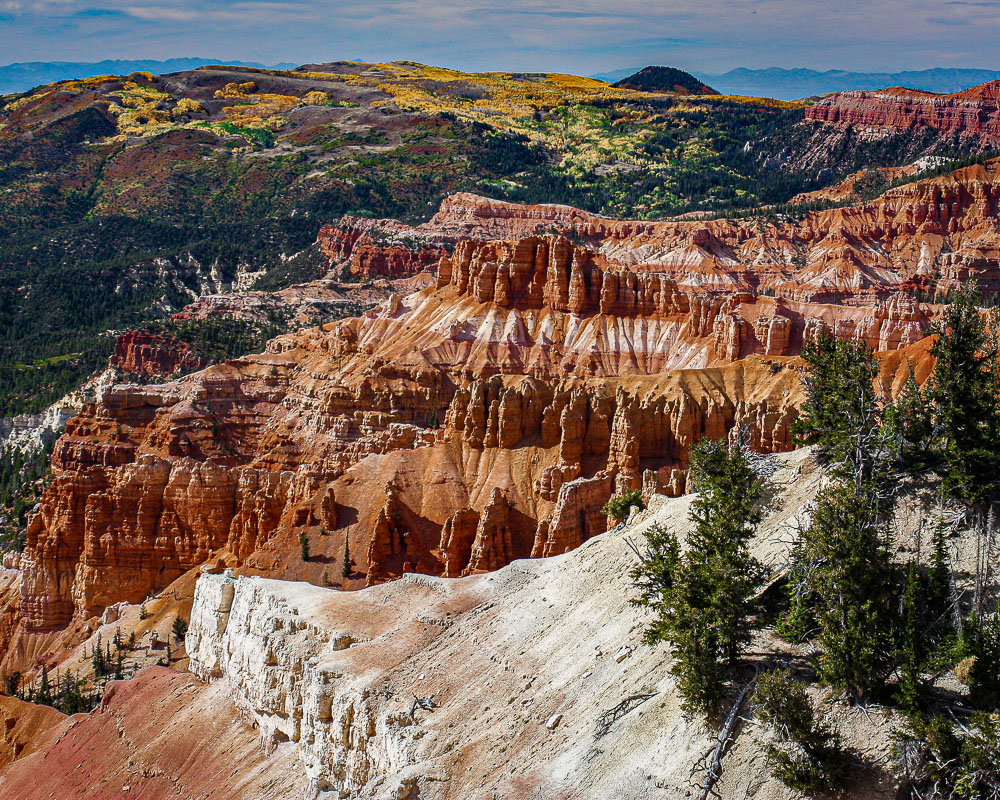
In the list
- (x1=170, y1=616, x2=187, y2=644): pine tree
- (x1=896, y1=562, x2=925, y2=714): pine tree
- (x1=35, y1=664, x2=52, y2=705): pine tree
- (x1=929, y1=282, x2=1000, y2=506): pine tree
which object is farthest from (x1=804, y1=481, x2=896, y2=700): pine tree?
(x1=35, y1=664, x2=52, y2=705): pine tree

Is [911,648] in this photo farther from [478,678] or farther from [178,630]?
[178,630]

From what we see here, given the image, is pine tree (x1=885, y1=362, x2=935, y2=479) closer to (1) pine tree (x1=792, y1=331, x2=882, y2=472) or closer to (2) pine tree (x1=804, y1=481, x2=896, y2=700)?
(1) pine tree (x1=792, y1=331, x2=882, y2=472)

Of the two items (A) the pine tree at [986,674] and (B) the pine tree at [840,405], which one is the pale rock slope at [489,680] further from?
(A) the pine tree at [986,674]

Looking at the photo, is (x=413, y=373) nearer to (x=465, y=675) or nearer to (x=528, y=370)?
(x=528, y=370)

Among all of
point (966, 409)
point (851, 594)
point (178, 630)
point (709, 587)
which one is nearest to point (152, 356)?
point (178, 630)

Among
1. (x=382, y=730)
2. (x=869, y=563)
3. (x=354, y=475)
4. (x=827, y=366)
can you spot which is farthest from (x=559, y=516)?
(x=869, y=563)

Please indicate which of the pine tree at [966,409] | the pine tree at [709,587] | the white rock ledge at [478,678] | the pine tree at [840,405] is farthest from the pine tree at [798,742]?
the pine tree at [966,409]
